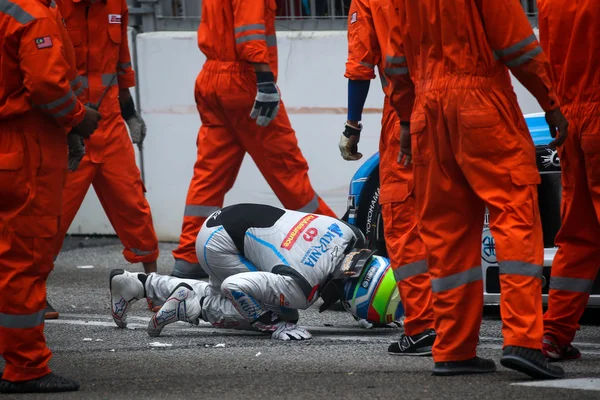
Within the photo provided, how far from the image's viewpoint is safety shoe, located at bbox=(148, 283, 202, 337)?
21.5 ft

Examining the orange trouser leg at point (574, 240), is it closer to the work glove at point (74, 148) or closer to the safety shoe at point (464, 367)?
the safety shoe at point (464, 367)

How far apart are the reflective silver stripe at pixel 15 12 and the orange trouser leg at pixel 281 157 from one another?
9.61 ft

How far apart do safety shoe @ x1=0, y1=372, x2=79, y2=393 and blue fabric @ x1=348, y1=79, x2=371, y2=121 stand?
2.21 m

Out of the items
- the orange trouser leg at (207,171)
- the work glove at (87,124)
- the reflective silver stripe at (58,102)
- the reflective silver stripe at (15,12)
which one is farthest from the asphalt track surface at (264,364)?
the reflective silver stripe at (15,12)

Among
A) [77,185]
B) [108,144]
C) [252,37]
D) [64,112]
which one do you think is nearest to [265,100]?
[252,37]

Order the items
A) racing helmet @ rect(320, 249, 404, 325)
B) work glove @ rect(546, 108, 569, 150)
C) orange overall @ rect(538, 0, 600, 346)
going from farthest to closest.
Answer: racing helmet @ rect(320, 249, 404, 325)
orange overall @ rect(538, 0, 600, 346)
work glove @ rect(546, 108, 569, 150)

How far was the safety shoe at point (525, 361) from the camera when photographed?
489cm

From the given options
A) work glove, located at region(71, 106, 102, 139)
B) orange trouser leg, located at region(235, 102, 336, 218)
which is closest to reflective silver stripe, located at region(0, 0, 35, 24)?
work glove, located at region(71, 106, 102, 139)

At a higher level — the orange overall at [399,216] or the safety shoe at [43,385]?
the orange overall at [399,216]

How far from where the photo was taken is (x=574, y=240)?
576 cm

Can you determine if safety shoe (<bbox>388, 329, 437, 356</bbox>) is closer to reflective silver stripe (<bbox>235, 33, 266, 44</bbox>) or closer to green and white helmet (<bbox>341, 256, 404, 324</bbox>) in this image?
green and white helmet (<bbox>341, 256, 404, 324</bbox>)

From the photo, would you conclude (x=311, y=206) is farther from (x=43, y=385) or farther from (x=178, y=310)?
(x=43, y=385)

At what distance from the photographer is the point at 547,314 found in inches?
229

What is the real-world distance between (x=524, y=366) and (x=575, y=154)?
1.15 m
